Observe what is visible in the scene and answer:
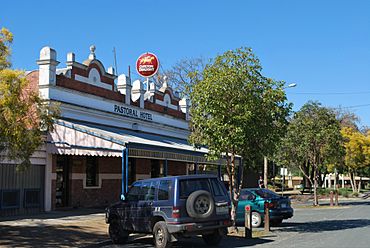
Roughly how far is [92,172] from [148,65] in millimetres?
8058

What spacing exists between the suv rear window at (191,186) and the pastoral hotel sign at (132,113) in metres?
13.8

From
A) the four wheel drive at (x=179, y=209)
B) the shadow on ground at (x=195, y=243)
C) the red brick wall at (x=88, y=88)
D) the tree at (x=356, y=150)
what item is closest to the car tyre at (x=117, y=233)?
the shadow on ground at (x=195, y=243)

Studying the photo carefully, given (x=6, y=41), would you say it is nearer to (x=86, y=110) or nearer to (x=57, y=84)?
(x=57, y=84)

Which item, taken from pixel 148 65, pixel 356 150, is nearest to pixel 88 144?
pixel 148 65

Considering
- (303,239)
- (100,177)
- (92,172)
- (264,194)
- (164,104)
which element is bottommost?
(303,239)

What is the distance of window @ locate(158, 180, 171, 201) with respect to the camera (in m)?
11.8

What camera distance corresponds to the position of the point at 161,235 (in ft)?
38.7

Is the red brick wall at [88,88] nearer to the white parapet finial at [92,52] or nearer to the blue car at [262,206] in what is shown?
the white parapet finial at [92,52]

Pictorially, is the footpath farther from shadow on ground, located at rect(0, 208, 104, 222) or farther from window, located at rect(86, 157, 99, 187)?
window, located at rect(86, 157, 99, 187)

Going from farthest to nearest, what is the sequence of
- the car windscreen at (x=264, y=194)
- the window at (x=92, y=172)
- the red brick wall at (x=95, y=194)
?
the window at (x=92, y=172)
the red brick wall at (x=95, y=194)
the car windscreen at (x=264, y=194)

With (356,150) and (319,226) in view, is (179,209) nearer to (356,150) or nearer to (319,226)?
(319,226)

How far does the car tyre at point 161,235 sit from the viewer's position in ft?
38.0

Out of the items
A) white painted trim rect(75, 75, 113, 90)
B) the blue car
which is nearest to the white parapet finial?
white painted trim rect(75, 75, 113, 90)

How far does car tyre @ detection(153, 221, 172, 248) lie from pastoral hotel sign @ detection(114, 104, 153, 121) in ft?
45.6
